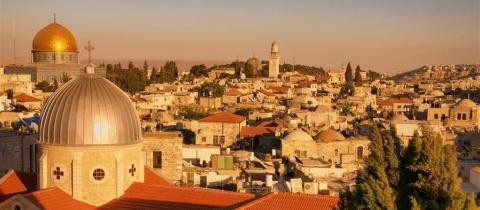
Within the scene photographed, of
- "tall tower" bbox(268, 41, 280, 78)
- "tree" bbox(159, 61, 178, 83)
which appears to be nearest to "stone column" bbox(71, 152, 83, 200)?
"tree" bbox(159, 61, 178, 83)

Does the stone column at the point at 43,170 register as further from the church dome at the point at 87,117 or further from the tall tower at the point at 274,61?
the tall tower at the point at 274,61

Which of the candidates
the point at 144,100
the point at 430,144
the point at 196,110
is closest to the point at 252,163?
the point at 430,144

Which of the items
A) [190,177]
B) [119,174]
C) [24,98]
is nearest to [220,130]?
[190,177]

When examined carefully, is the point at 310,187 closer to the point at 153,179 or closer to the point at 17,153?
the point at 153,179

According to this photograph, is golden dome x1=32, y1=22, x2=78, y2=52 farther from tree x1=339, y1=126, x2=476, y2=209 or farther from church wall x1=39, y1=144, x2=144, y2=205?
tree x1=339, y1=126, x2=476, y2=209

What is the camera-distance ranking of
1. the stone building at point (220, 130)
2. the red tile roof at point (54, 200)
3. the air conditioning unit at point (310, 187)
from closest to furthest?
the red tile roof at point (54, 200) < the air conditioning unit at point (310, 187) < the stone building at point (220, 130)

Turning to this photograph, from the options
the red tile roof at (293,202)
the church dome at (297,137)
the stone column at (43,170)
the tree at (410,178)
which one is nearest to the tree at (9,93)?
the church dome at (297,137)
